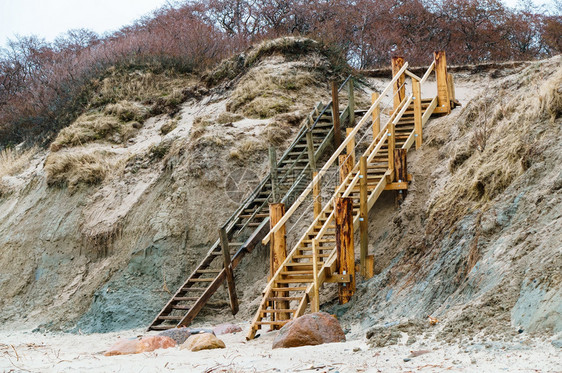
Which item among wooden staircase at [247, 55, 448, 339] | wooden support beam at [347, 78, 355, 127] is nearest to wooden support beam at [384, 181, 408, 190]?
wooden staircase at [247, 55, 448, 339]

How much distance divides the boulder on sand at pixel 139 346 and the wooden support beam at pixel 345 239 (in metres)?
3.51

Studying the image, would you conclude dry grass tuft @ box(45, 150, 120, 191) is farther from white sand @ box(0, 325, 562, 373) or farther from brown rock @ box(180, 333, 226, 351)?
brown rock @ box(180, 333, 226, 351)

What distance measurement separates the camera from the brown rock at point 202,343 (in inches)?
386

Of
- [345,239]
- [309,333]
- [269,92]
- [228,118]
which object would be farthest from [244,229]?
[309,333]

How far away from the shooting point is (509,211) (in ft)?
32.1

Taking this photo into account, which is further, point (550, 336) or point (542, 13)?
point (542, 13)

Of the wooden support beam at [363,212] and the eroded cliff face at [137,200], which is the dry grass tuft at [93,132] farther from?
the wooden support beam at [363,212]

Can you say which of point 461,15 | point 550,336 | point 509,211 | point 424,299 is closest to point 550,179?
point 509,211

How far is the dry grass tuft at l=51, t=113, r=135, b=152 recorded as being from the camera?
22.1 metres

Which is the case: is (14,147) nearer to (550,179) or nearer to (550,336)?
(550,179)

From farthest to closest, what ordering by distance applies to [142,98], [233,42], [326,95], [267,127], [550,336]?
[233,42] < [142,98] < [326,95] < [267,127] < [550,336]

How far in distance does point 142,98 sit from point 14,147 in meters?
6.51

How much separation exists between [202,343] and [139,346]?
0.91 metres

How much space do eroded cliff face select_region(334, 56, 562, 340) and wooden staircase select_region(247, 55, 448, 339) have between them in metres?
0.59
